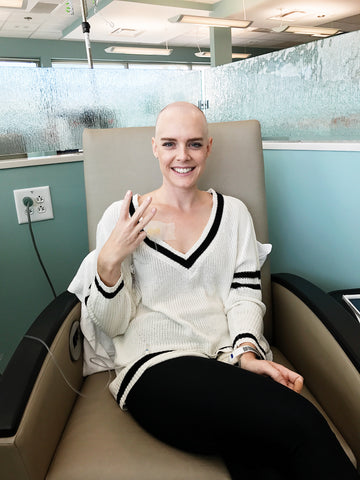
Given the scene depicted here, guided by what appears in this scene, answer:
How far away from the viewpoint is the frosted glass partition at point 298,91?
4.39ft

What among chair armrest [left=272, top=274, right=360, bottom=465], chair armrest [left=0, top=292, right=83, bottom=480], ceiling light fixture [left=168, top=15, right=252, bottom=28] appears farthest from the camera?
ceiling light fixture [left=168, top=15, right=252, bottom=28]

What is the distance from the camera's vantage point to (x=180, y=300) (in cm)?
110

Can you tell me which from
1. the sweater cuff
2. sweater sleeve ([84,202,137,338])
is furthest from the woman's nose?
the sweater cuff

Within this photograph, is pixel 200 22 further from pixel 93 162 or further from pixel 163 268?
pixel 163 268

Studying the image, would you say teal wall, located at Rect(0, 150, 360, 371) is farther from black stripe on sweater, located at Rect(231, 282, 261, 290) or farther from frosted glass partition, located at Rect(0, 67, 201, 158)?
black stripe on sweater, located at Rect(231, 282, 261, 290)

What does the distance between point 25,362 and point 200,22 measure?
3.90 metres

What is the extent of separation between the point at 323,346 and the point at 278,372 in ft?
0.51

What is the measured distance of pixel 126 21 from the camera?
22.3ft

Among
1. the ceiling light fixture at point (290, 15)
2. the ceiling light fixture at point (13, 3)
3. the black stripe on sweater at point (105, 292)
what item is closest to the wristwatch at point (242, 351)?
the black stripe on sweater at point (105, 292)

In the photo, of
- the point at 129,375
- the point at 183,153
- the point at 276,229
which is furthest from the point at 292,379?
the point at 276,229

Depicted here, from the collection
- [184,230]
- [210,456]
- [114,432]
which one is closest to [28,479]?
[114,432]

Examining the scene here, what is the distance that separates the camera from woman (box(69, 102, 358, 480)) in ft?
2.61

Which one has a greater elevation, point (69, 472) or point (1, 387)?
point (1, 387)

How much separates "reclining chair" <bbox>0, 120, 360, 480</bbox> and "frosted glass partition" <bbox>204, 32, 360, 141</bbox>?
0.97 ft
